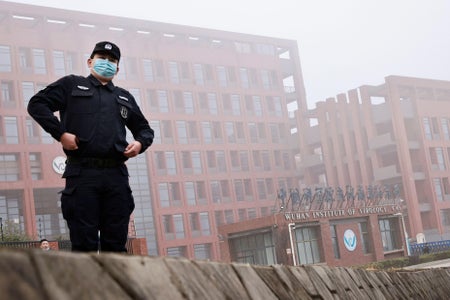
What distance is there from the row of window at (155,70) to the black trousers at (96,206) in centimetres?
5171

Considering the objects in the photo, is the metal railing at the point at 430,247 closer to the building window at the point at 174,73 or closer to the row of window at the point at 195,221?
the row of window at the point at 195,221

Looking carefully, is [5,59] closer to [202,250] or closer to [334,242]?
[202,250]

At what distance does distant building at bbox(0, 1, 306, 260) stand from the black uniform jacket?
1856 inches

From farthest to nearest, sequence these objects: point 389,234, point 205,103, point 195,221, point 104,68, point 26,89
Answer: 1. point 205,103
2. point 195,221
3. point 26,89
4. point 389,234
5. point 104,68

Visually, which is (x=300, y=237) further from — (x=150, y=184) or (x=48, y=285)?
(x=48, y=285)

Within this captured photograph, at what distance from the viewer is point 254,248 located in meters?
44.2

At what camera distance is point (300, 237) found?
139 ft

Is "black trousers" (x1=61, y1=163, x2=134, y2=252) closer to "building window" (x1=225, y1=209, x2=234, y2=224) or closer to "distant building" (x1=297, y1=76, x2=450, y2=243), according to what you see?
"distant building" (x1=297, y1=76, x2=450, y2=243)

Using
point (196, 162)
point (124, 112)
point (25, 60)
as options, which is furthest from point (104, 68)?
point (196, 162)

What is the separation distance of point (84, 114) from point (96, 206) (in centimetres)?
50

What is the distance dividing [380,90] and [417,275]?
56.1 m

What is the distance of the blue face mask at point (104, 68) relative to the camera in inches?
151

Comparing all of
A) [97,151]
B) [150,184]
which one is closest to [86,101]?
[97,151]

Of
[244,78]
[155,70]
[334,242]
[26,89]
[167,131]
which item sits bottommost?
[334,242]
